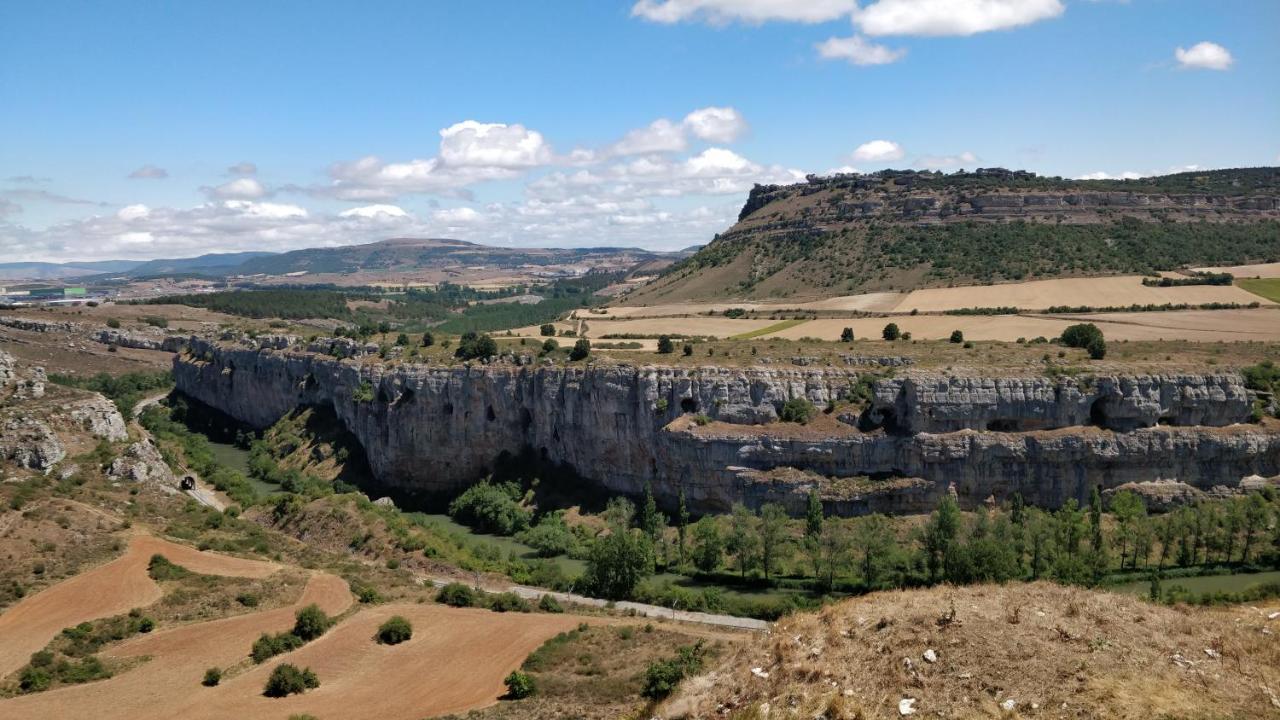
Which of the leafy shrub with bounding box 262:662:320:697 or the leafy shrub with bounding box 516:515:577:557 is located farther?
the leafy shrub with bounding box 516:515:577:557

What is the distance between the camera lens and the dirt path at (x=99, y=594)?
144ft

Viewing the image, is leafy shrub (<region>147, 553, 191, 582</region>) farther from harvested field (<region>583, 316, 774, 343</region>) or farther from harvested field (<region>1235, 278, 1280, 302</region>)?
harvested field (<region>1235, 278, 1280, 302</region>)

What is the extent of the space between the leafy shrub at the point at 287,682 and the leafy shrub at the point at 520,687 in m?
8.81

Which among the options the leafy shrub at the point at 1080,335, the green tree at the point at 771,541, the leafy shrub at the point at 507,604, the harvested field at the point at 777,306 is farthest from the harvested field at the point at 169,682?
the harvested field at the point at 777,306

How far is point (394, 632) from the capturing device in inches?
1778

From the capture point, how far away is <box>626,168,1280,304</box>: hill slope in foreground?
127 metres

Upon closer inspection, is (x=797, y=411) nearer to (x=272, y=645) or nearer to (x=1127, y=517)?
(x=1127, y=517)

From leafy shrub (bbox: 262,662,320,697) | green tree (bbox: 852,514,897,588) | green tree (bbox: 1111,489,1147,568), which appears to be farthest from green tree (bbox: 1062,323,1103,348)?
leafy shrub (bbox: 262,662,320,697)

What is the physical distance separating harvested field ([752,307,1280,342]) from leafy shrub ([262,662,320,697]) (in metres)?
58.7

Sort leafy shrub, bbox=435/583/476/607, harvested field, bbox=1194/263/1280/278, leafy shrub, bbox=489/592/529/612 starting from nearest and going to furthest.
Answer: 1. leafy shrub, bbox=489/592/529/612
2. leafy shrub, bbox=435/583/476/607
3. harvested field, bbox=1194/263/1280/278

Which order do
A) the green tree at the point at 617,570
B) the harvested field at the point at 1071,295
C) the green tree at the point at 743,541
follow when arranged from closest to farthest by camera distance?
the green tree at the point at 617,570 < the green tree at the point at 743,541 < the harvested field at the point at 1071,295

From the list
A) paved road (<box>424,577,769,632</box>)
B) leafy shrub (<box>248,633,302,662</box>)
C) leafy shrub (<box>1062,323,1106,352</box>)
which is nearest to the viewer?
leafy shrub (<box>248,633,302,662</box>)

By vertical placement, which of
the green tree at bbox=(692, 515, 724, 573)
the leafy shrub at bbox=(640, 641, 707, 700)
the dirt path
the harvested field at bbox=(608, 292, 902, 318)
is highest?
the harvested field at bbox=(608, 292, 902, 318)

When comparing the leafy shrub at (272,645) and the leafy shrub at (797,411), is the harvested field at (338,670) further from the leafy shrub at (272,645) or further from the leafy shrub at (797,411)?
the leafy shrub at (797,411)
